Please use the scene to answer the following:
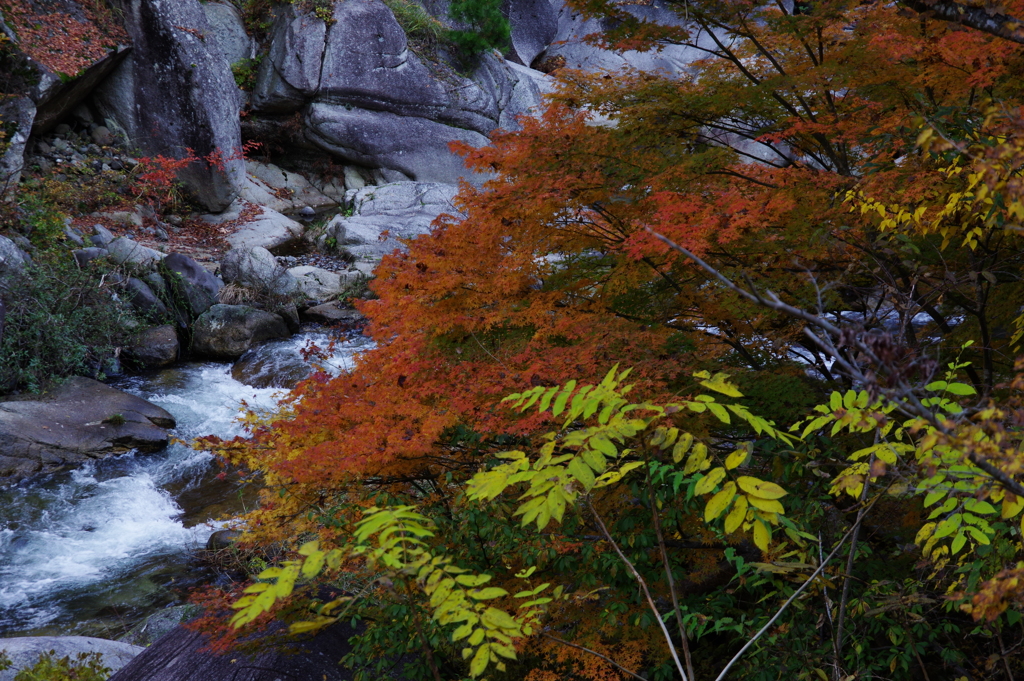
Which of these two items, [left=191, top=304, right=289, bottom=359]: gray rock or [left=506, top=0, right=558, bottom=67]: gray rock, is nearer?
[left=191, top=304, right=289, bottom=359]: gray rock

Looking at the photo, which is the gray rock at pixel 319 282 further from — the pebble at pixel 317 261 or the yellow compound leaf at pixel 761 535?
the yellow compound leaf at pixel 761 535

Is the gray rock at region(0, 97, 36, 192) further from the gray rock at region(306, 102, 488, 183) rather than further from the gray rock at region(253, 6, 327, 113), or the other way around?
the gray rock at region(306, 102, 488, 183)

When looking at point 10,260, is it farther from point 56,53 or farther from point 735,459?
point 735,459

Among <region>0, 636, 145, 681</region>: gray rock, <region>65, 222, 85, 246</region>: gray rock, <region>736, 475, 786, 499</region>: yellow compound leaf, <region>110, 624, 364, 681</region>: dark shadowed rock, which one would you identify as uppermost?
<region>736, 475, 786, 499</region>: yellow compound leaf

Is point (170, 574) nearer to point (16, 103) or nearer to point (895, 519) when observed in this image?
point (895, 519)

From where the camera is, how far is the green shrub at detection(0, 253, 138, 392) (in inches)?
320

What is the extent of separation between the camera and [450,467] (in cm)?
345

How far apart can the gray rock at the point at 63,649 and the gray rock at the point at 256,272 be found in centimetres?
818

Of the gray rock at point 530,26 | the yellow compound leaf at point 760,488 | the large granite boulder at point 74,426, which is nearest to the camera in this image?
the yellow compound leaf at point 760,488

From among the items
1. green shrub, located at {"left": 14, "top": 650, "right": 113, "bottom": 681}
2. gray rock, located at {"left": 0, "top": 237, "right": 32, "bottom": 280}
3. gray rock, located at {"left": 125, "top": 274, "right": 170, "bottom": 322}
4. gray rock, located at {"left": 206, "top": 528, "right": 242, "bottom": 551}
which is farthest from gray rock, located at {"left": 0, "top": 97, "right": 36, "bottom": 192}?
green shrub, located at {"left": 14, "top": 650, "right": 113, "bottom": 681}

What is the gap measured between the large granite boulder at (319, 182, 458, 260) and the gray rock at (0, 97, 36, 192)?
5841 millimetres

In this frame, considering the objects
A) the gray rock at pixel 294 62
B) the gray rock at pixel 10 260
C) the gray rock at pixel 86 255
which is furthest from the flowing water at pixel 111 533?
the gray rock at pixel 294 62

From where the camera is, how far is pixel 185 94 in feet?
46.7

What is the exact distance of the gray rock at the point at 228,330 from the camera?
10.5 metres
